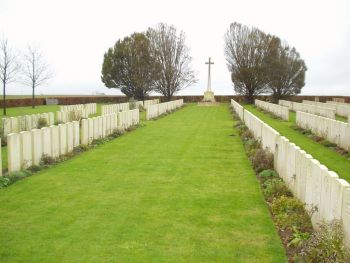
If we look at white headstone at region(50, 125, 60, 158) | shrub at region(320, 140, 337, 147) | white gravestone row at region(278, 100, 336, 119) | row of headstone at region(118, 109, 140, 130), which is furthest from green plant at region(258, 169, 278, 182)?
white gravestone row at region(278, 100, 336, 119)

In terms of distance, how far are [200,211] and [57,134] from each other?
657cm

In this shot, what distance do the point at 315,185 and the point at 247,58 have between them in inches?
2062

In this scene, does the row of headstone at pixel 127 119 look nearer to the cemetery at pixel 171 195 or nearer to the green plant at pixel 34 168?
the cemetery at pixel 171 195

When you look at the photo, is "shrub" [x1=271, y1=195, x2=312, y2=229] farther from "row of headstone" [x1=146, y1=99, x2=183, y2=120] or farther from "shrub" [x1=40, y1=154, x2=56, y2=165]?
"row of headstone" [x1=146, y1=99, x2=183, y2=120]

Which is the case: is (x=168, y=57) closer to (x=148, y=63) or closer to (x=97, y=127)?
(x=148, y=63)

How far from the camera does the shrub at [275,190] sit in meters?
8.22

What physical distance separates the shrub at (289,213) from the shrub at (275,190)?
11.2 inches

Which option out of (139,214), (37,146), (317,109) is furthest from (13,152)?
(317,109)

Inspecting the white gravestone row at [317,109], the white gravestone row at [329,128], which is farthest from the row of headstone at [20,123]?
the white gravestone row at [317,109]

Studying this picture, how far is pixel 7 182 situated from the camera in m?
9.38

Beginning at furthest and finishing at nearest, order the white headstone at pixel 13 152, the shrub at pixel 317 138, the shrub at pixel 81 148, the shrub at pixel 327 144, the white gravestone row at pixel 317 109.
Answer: the white gravestone row at pixel 317 109 → the shrub at pixel 317 138 → the shrub at pixel 327 144 → the shrub at pixel 81 148 → the white headstone at pixel 13 152

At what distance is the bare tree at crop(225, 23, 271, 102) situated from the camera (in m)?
56.4

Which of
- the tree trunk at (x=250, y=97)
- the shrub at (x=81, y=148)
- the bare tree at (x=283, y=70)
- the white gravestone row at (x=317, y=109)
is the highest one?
the bare tree at (x=283, y=70)

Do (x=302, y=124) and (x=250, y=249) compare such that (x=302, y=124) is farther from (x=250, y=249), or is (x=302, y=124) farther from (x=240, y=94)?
(x=240, y=94)
